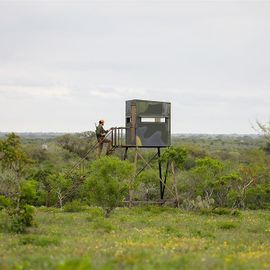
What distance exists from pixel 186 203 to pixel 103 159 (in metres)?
10.3

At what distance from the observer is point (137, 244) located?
17328 millimetres

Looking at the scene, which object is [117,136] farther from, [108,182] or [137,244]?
[137,244]

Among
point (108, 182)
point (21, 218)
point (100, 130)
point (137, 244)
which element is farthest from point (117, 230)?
point (100, 130)

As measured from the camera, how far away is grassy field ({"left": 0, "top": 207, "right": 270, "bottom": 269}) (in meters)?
12.6

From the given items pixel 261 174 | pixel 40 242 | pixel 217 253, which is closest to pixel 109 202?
pixel 40 242

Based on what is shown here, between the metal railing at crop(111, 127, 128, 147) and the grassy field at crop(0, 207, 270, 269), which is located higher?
the metal railing at crop(111, 127, 128, 147)

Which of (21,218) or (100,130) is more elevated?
(100,130)

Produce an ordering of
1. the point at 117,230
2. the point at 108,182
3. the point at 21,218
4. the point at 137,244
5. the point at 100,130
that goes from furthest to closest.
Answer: the point at 100,130, the point at 108,182, the point at 117,230, the point at 21,218, the point at 137,244

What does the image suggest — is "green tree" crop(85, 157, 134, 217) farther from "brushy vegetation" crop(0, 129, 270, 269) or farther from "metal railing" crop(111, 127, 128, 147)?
"metal railing" crop(111, 127, 128, 147)

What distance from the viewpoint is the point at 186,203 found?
37.3 m

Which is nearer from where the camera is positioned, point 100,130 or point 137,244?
point 137,244

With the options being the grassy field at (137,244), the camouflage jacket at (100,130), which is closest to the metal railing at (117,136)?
the camouflage jacket at (100,130)

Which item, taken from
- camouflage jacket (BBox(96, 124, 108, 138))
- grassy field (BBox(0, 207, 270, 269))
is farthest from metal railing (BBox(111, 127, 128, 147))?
grassy field (BBox(0, 207, 270, 269))

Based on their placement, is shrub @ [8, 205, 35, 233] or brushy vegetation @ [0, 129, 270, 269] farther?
shrub @ [8, 205, 35, 233]
